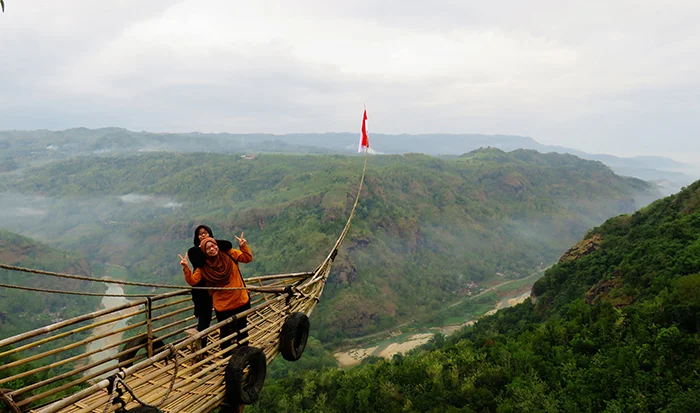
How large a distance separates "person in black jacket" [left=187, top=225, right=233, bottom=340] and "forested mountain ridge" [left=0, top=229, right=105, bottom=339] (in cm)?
6217

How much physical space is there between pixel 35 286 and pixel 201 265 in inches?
3382

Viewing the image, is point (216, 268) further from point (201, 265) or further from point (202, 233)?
point (202, 233)

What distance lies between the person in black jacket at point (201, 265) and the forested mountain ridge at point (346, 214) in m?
54.6

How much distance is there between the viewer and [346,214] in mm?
84000

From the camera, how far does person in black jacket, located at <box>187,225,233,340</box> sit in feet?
17.5

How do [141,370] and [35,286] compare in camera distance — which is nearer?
[141,370]

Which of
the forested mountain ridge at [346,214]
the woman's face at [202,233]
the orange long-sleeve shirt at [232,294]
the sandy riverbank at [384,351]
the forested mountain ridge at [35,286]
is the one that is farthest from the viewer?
the forested mountain ridge at [346,214]

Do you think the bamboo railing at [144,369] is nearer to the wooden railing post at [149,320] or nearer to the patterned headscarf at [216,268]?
the wooden railing post at [149,320]

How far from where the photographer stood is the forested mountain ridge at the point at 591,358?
1283 cm

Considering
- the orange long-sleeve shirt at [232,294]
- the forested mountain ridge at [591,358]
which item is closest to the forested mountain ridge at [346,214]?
the forested mountain ridge at [591,358]

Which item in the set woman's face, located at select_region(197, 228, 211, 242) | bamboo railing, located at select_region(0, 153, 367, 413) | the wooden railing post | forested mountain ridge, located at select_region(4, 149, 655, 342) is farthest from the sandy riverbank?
woman's face, located at select_region(197, 228, 211, 242)

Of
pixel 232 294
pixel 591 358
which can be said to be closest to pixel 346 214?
pixel 591 358

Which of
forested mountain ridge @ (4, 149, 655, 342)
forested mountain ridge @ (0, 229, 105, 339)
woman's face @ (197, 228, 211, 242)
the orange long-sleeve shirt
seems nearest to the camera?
woman's face @ (197, 228, 211, 242)

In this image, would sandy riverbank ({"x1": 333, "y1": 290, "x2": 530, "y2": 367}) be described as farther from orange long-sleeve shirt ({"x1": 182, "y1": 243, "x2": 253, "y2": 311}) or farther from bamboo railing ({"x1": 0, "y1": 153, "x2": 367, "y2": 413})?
orange long-sleeve shirt ({"x1": 182, "y1": 243, "x2": 253, "y2": 311})
